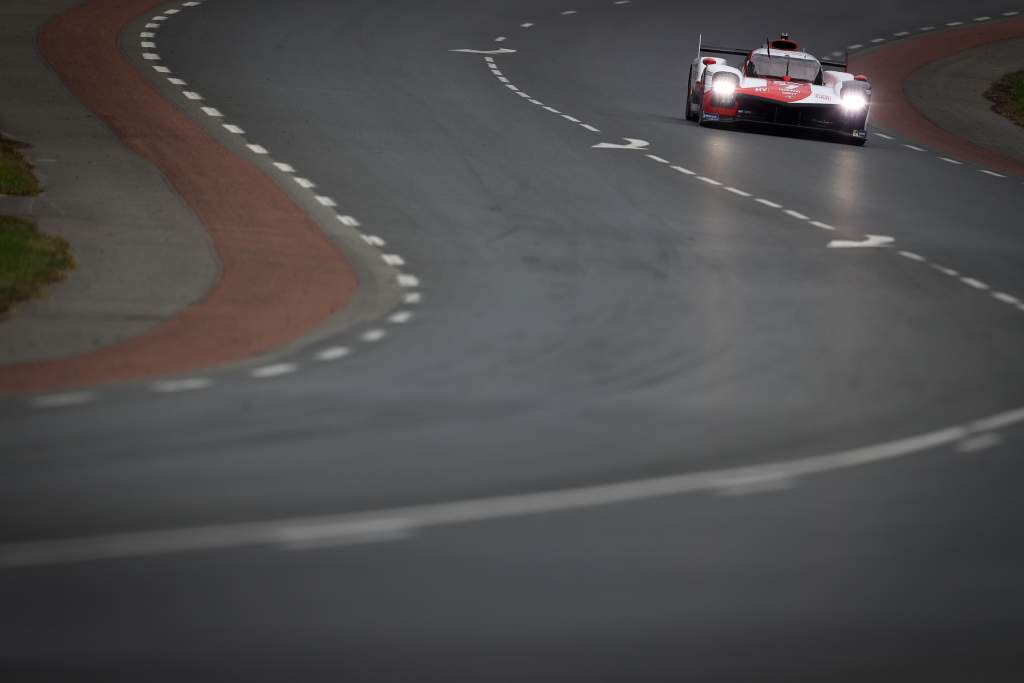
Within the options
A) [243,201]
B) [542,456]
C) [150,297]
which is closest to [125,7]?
[243,201]

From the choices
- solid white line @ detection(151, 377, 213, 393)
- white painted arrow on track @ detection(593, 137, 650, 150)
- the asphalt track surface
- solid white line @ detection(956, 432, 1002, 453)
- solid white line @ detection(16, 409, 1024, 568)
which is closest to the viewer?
the asphalt track surface

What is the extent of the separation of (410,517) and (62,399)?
119 inches

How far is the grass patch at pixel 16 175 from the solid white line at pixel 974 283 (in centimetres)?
982

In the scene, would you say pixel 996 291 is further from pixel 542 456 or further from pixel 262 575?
pixel 262 575

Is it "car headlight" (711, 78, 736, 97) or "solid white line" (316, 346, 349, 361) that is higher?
"solid white line" (316, 346, 349, 361)

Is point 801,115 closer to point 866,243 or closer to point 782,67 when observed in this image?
point 782,67

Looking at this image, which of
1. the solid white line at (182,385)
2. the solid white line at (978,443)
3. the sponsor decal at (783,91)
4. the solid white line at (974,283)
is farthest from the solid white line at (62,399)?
the sponsor decal at (783,91)

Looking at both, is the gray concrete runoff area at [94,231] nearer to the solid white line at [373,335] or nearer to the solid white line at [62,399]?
the solid white line at [62,399]

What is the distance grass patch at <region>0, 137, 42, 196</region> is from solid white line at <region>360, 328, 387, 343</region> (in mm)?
6420

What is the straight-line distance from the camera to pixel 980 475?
33.9ft

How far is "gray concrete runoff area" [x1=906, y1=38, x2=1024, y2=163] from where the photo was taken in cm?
3197

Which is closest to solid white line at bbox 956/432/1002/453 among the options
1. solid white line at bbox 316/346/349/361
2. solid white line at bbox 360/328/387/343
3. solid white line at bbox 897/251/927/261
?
solid white line at bbox 316/346/349/361

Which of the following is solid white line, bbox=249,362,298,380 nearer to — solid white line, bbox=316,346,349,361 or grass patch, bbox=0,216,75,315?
solid white line, bbox=316,346,349,361

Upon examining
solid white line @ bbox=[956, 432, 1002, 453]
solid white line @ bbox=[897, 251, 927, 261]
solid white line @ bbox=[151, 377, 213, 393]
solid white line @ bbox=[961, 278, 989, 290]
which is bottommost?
solid white line @ bbox=[897, 251, 927, 261]
